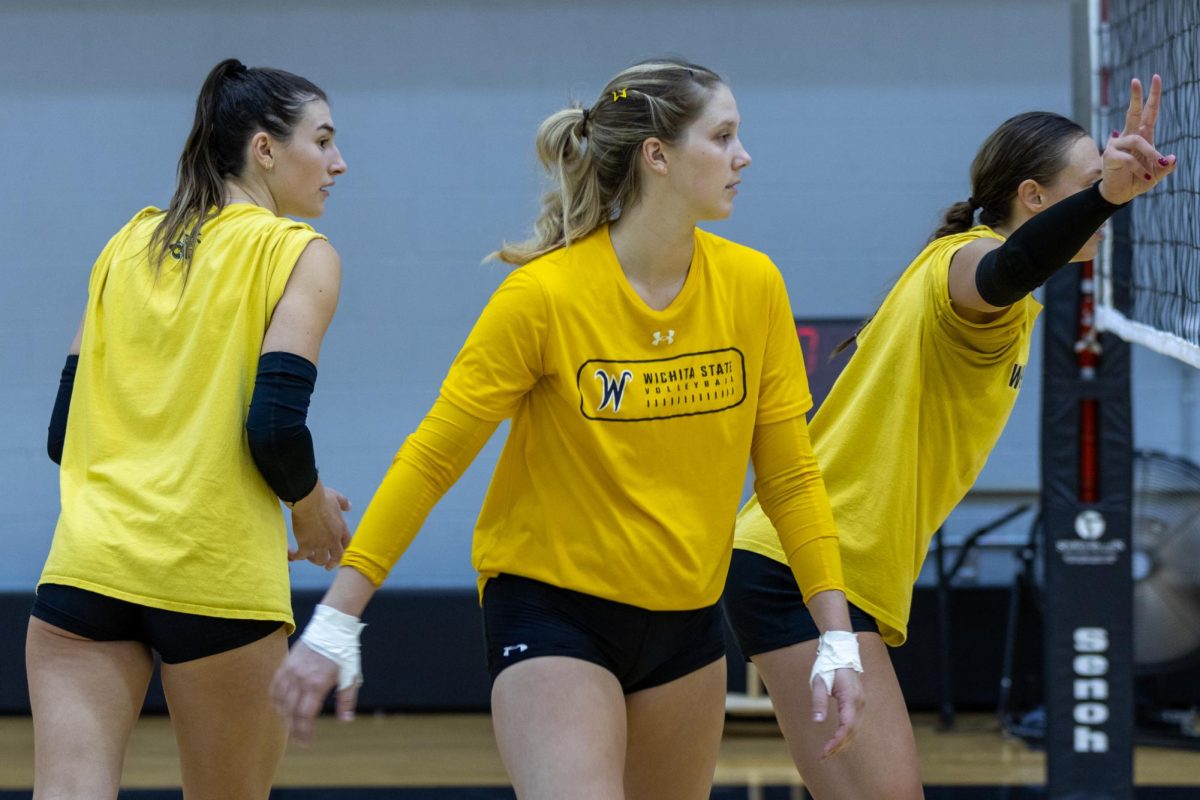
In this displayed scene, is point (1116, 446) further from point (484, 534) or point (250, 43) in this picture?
point (250, 43)

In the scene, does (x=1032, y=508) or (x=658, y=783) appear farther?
(x=1032, y=508)

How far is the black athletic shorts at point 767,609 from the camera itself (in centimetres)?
259

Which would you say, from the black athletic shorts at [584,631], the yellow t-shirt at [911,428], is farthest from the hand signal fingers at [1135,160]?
the black athletic shorts at [584,631]

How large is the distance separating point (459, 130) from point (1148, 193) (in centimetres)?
281

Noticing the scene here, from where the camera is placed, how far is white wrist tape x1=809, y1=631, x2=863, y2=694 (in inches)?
86.6

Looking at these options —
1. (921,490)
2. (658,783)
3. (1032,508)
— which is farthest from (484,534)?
(1032,508)

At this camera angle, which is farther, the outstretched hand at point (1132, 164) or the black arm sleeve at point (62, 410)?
the black arm sleeve at point (62, 410)

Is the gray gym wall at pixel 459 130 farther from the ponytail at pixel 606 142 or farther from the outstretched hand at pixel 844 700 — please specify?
the outstretched hand at pixel 844 700

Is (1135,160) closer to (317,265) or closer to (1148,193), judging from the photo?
(317,265)

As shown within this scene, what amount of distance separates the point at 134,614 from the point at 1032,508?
4.25m

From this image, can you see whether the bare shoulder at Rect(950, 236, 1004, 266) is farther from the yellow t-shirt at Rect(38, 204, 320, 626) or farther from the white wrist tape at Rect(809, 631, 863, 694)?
the yellow t-shirt at Rect(38, 204, 320, 626)

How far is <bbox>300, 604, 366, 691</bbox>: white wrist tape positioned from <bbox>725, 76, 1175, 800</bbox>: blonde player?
773 mm

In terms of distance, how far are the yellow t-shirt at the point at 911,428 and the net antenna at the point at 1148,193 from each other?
1.33m

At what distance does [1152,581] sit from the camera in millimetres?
5172
